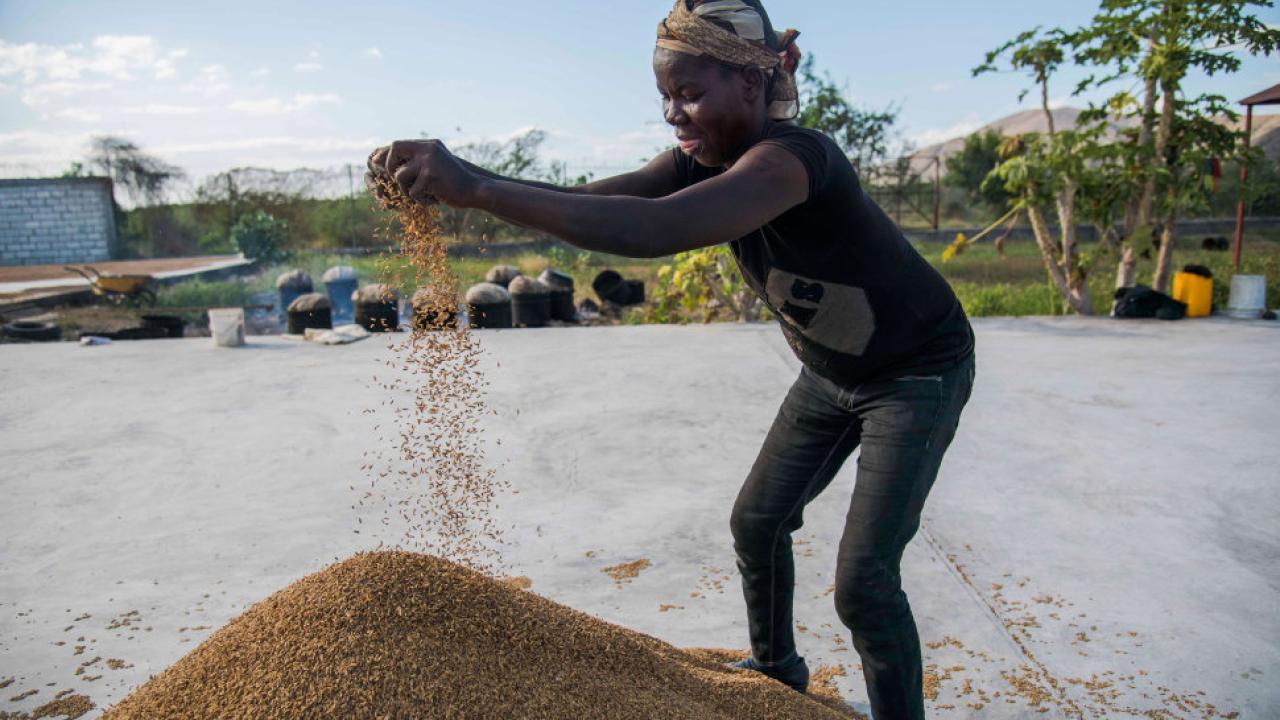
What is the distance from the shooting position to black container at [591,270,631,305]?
10.5 meters

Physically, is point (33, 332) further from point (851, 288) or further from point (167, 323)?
point (851, 288)

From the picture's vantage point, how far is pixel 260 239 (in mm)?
15383

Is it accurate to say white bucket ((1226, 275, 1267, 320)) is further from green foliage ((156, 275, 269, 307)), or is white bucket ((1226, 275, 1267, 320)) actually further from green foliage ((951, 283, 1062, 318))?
green foliage ((156, 275, 269, 307))

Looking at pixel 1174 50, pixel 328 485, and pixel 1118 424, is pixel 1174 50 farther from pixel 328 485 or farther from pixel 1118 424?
pixel 328 485

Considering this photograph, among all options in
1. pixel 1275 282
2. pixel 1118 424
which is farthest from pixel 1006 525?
pixel 1275 282

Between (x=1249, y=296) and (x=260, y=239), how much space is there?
13.9 metres

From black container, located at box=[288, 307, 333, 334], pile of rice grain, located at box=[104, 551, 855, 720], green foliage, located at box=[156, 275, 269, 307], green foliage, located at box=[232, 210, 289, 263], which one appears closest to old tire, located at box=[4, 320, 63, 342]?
black container, located at box=[288, 307, 333, 334]

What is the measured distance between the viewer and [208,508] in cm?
361

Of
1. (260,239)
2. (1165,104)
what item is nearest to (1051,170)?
(1165,104)

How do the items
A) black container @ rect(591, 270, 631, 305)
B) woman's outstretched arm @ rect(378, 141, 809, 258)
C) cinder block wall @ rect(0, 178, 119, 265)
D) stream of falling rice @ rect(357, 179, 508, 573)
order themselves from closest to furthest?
1. woman's outstretched arm @ rect(378, 141, 809, 258)
2. stream of falling rice @ rect(357, 179, 508, 573)
3. black container @ rect(591, 270, 631, 305)
4. cinder block wall @ rect(0, 178, 119, 265)

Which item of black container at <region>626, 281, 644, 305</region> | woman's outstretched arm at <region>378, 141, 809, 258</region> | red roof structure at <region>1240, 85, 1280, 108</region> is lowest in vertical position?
black container at <region>626, 281, 644, 305</region>

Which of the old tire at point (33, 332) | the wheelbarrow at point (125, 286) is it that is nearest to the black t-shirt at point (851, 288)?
the old tire at point (33, 332)

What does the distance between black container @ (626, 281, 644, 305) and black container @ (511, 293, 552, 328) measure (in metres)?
2.10

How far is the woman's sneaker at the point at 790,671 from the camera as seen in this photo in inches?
86.8
